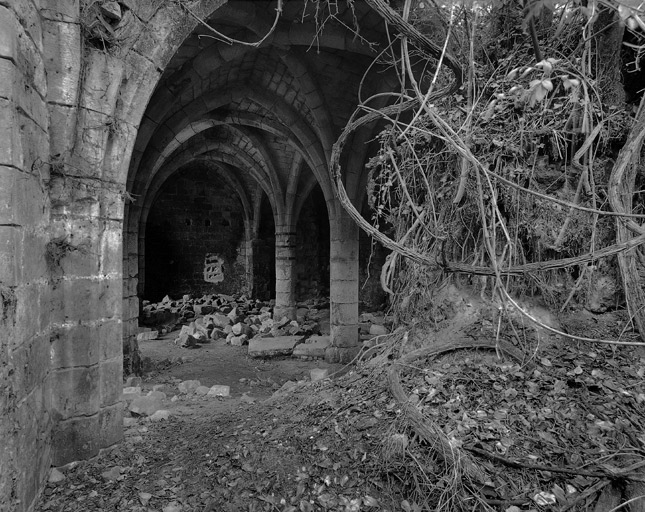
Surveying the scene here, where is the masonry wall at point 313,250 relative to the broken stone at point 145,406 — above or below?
above

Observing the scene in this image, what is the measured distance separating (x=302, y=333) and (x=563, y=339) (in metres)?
7.48

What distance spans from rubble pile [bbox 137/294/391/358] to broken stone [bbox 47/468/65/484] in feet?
13.3

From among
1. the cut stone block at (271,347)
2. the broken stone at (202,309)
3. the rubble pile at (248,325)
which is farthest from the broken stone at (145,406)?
the broken stone at (202,309)

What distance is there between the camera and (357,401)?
8.44ft

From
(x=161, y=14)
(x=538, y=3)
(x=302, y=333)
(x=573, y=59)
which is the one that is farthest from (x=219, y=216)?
(x=538, y=3)

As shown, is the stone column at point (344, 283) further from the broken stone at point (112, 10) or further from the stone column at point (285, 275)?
the broken stone at point (112, 10)

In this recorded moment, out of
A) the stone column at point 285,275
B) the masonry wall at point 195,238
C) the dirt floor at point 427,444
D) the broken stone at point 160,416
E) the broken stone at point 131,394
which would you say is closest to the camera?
the dirt floor at point 427,444

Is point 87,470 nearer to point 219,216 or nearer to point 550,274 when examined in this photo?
point 550,274

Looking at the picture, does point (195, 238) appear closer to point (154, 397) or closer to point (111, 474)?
point (154, 397)

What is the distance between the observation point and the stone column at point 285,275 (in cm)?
1124

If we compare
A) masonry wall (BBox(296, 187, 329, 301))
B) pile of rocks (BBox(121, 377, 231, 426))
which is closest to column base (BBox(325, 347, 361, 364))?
pile of rocks (BBox(121, 377, 231, 426))

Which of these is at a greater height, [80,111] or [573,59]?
[573,59]

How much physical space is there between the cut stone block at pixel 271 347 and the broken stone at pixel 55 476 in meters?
5.17

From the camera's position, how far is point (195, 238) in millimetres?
14930
